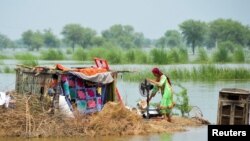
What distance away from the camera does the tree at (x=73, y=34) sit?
119500 millimetres

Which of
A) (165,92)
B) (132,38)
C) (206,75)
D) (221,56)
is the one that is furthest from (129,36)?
(165,92)

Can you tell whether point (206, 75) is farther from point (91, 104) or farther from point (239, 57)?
point (239, 57)

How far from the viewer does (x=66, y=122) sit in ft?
51.7

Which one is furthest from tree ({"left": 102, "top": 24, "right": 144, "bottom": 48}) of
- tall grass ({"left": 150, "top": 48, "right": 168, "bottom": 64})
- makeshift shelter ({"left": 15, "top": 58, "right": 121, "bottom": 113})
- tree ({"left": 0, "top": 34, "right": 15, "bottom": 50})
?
makeshift shelter ({"left": 15, "top": 58, "right": 121, "bottom": 113})

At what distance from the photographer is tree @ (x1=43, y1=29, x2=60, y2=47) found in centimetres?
12394

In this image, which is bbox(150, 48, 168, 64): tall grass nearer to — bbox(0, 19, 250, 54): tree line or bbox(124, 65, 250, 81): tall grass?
bbox(124, 65, 250, 81): tall grass

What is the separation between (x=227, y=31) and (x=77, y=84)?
98799mm

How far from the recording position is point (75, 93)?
54.9ft

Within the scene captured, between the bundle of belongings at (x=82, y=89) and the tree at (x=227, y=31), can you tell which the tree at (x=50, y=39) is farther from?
the bundle of belongings at (x=82, y=89)

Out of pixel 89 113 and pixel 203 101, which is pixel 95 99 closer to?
pixel 89 113

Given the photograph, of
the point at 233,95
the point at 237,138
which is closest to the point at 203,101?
the point at 233,95

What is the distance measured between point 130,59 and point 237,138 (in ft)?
133

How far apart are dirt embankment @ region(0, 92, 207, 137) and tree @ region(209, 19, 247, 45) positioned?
92.6m

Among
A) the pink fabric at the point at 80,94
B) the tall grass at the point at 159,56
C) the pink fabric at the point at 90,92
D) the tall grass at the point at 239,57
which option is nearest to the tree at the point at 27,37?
the tall grass at the point at 239,57
